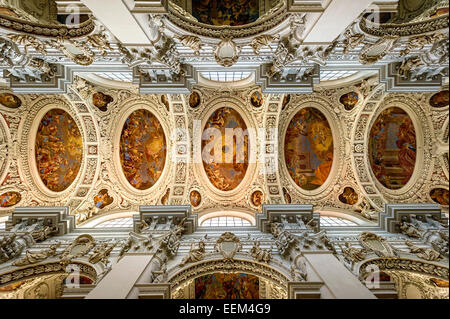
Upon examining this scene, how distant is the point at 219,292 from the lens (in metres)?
8.23

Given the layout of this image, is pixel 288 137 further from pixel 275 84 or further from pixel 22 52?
pixel 22 52

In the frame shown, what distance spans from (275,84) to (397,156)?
8.52 meters

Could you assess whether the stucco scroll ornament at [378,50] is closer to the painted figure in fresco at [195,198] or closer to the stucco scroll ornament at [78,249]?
the painted figure in fresco at [195,198]

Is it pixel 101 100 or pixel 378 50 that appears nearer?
pixel 378 50

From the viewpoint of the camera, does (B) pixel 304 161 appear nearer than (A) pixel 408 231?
No

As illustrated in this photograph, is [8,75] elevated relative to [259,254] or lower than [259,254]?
elevated

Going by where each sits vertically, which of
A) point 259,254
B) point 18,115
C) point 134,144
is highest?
point 18,115

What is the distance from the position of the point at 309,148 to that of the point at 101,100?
13.1 metres

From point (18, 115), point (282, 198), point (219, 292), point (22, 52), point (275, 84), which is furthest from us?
point (282, 198)

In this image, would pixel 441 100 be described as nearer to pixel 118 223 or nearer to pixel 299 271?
pixel 299 271

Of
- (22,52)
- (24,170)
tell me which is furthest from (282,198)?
(24,170)

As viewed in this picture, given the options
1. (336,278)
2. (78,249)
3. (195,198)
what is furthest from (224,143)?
(336,278)

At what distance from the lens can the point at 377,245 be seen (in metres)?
8.70

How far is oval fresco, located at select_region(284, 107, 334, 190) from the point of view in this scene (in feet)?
45.5
